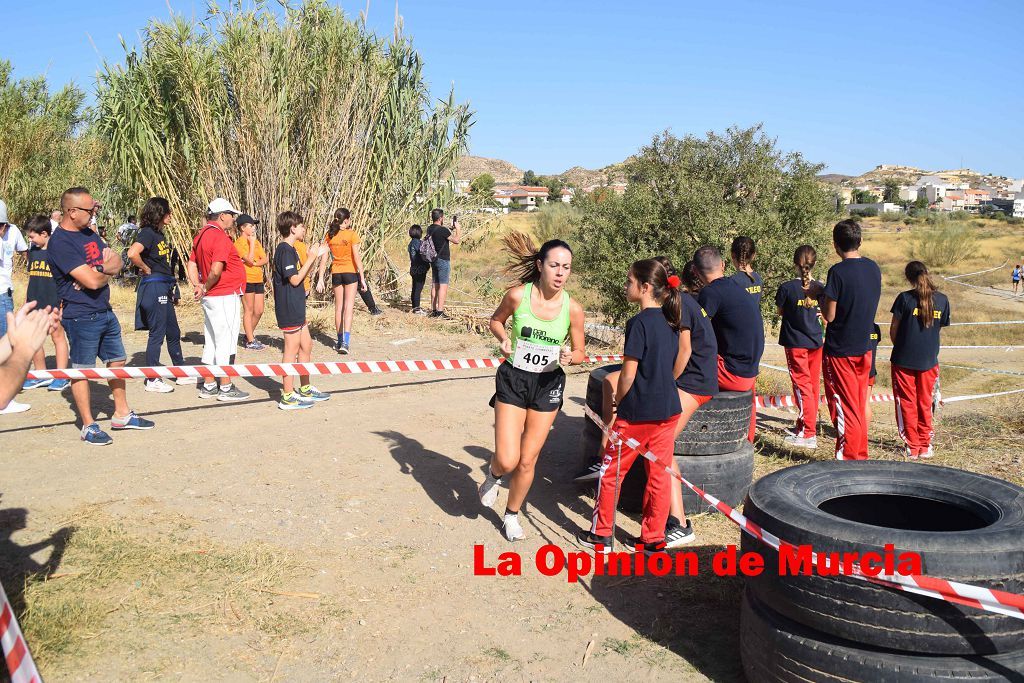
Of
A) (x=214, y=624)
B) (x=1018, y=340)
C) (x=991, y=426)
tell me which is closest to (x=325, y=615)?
(x=214, y=624)

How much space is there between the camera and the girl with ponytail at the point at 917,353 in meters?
7.49

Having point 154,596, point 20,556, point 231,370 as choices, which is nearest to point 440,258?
point 231,370

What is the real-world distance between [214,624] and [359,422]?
399 centimetres

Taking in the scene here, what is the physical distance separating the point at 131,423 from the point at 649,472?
498 cm

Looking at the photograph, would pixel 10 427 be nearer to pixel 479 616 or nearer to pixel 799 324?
pixel 479 616

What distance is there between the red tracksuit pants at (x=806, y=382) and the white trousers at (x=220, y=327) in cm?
581

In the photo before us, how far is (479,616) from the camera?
467 centimetres

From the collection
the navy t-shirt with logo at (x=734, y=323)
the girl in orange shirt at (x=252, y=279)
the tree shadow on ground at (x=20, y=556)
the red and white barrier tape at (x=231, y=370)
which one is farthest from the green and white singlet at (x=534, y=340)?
the girl in orange shirt at (x=252, y=279)

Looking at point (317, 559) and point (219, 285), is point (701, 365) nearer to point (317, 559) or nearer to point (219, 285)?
point (317, 559)

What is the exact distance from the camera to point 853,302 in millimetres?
6840

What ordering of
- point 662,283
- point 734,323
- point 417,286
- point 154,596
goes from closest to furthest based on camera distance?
point 154,596, point 662,283, point 734,323, point 417,286

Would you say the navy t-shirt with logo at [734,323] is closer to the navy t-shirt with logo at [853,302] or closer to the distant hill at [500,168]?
the navy t-shirt with logo at [853,302]

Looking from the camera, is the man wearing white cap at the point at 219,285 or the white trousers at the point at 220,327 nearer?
the man wearing white cap at the point at 219,285

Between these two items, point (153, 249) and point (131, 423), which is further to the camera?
point (153, 249)
